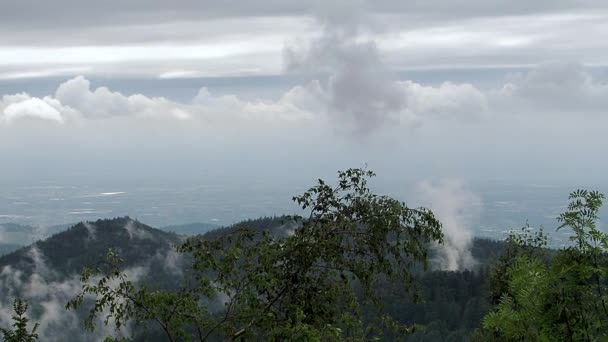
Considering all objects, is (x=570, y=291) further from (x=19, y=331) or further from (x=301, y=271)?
(x=19, y=331)

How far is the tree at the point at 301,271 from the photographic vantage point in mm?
19000

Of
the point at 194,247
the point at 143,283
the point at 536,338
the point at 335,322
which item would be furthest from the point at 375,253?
the point at 536,338

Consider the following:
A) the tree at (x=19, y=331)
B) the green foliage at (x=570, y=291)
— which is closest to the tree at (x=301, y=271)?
the tree at (x=19, y=331)

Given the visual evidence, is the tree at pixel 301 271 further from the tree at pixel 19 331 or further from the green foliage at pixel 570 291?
the green foliage at pixel 570 291

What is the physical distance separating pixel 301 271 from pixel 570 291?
9524mm

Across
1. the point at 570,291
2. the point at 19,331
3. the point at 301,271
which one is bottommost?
the point at 19,331

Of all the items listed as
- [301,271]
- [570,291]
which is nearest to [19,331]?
[301,271]

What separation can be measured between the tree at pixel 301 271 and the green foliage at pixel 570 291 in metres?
6.45

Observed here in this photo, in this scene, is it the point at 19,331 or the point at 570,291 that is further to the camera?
the point at 19,331

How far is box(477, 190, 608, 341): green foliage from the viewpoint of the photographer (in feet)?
37.7

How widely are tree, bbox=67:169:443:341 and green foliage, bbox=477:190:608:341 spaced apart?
645 cm

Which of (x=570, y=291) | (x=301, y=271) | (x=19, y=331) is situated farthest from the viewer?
(x=19, y=331)

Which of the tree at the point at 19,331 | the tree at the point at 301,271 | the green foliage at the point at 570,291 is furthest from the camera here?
the tree at the point at 19,331

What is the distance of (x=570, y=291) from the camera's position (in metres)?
11.5
